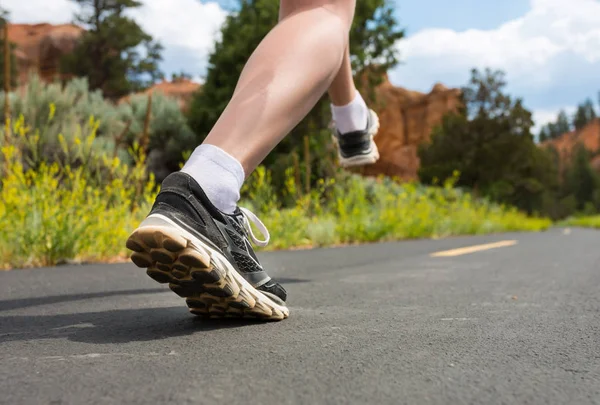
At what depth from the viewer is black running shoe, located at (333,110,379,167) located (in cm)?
256

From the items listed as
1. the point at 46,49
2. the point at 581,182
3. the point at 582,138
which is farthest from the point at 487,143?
the point at 582,138

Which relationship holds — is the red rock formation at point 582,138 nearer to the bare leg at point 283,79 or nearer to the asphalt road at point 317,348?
the asphalt road at point 317,348

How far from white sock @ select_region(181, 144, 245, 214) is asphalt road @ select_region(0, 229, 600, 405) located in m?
0.34

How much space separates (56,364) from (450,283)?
201cm

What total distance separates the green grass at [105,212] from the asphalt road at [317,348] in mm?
1484

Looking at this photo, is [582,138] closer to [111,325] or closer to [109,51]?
[109,51]

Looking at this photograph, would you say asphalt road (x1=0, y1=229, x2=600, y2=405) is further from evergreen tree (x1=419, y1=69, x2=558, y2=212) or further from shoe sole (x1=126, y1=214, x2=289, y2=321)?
evergreen tree (x1=419, y1=69, x2=558, y2=212)

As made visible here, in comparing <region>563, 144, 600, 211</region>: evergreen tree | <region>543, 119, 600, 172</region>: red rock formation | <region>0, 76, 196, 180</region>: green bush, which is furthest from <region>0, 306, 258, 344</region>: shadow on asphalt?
<region>543, 119, 600, 172</region>: red rock formation

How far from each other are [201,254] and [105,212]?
3.49 m

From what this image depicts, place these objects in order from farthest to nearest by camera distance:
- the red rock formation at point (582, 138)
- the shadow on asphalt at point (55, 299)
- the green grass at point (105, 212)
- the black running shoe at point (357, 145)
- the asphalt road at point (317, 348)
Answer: the red rock formation at point (582, 138), the green grass at point (105, 212), the black running shoe at point (357, 145), the shadow on asphalt at point (55, 299), the asphalt road at point (317, 348)

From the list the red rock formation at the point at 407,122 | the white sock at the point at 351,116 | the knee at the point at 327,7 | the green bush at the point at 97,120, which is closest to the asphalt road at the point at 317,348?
the white sock at the point at 351,116

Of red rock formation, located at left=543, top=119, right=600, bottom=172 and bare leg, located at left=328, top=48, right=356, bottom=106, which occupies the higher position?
red rock formation, located at left=543, top=119, right=600, bottom=172

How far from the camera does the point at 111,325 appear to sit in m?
1.61

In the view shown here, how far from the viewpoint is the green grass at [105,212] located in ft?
13.0
